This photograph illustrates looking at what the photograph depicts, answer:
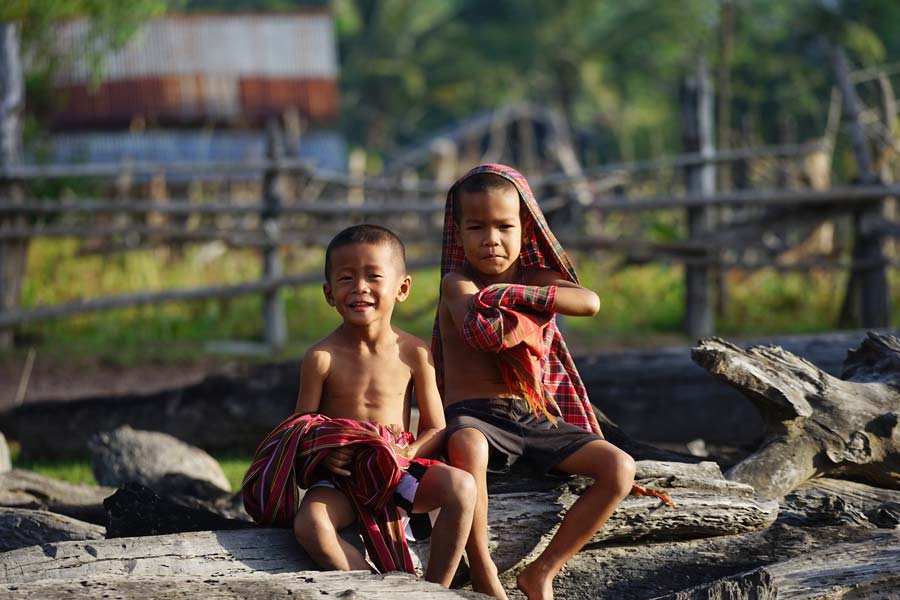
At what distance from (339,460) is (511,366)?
0.63 metres

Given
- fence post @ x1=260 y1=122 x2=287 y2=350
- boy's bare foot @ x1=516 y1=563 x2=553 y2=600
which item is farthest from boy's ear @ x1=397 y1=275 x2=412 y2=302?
fence post @ x1=260 y1=122 x2=287 y2=350

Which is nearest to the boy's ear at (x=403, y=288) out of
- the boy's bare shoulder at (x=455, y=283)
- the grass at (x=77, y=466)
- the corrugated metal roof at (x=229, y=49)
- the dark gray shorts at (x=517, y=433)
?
the boy's bare shoulder at (x=455, y=283)

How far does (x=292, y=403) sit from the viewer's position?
6188mm

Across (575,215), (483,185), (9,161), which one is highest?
(9,161)

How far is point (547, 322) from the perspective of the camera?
138 inches

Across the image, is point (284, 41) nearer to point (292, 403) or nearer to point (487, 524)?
point (292, 403)

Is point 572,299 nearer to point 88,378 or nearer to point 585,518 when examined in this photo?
point 585,518

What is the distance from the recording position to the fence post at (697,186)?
9922 mm

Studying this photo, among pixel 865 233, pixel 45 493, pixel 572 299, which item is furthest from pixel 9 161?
pixel 572 299

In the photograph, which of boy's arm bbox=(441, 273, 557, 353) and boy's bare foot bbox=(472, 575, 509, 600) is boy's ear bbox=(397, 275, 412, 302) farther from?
boy's bare foot bbox=(472, 575, 509, 600)

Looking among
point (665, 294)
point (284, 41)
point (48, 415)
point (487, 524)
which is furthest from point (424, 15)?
point (487, 524)

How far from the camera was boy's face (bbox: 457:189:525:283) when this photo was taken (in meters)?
3.35

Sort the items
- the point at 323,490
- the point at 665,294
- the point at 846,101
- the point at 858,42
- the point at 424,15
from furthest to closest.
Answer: the point at 424,15 → the point at 858,42 → the point at 665,294 → the point at 846,101 → the point at 323,490

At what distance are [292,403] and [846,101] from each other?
5456 mm
